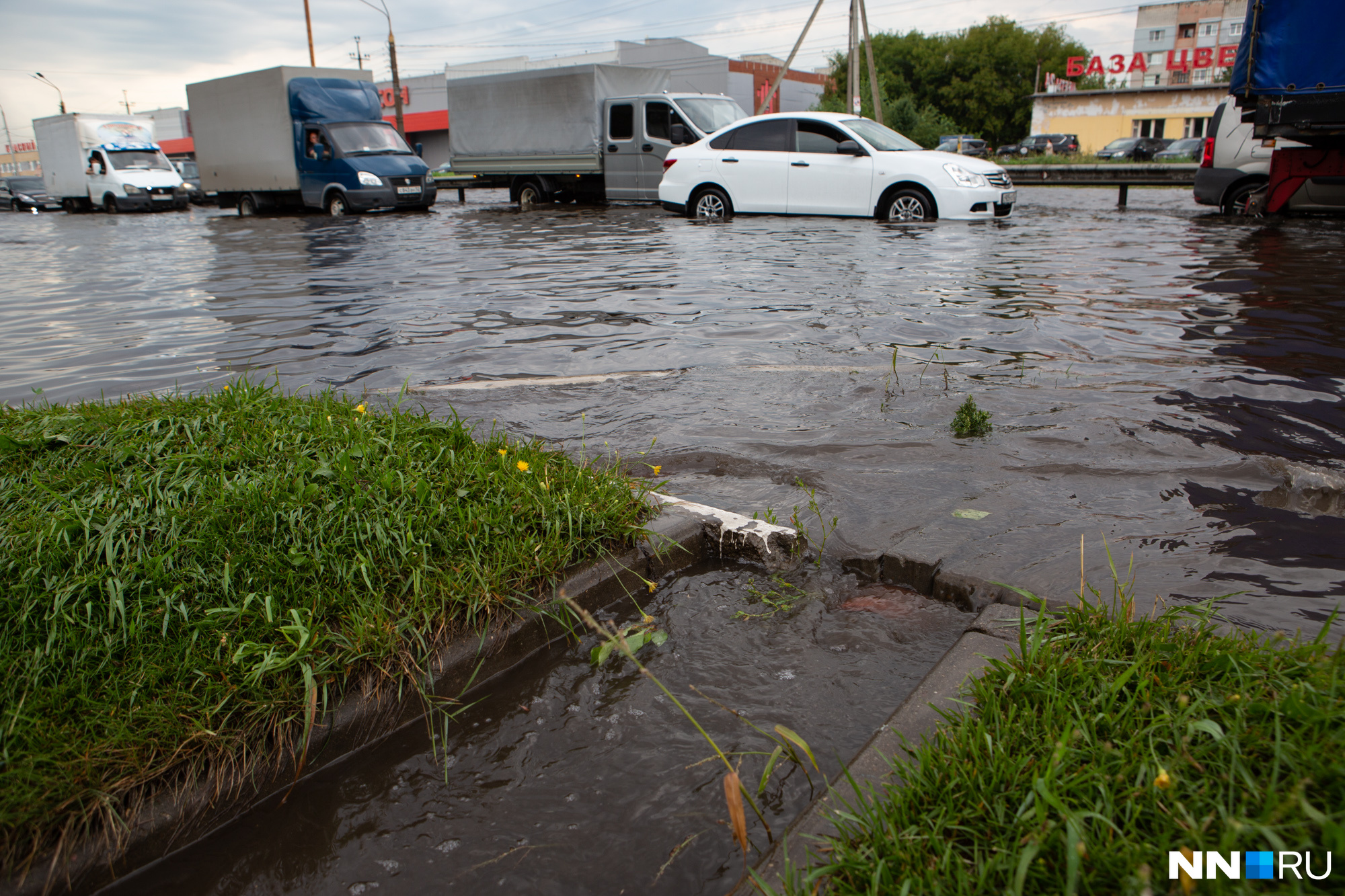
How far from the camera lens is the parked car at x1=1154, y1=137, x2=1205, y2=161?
36.6 meters

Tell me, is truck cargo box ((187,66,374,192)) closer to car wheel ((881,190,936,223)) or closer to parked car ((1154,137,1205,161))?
car wheel ((881,190,936,223))

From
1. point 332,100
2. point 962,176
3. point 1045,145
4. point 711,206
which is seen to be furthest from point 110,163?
point 1045,145

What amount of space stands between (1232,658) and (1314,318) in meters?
5.73

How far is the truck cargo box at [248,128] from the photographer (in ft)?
68.3

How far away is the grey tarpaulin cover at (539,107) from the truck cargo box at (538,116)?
2 cm

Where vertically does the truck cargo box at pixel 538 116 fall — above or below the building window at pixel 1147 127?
below

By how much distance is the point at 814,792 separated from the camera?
6.19 ft

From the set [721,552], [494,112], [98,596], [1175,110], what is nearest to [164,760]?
[98,596]

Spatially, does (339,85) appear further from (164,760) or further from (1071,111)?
(1071,111)

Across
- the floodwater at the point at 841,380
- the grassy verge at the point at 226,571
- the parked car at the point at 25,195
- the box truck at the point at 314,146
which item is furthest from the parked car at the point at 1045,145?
the grassy verge at the point at 226,571

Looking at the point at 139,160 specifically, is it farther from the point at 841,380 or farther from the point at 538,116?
the point at 841,380

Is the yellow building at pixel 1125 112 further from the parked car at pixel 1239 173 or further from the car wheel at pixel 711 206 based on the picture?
the car wheel at pixel 711 206

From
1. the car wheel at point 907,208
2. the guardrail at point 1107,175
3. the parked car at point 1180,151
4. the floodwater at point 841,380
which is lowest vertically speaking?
the floodwater at point 841,380

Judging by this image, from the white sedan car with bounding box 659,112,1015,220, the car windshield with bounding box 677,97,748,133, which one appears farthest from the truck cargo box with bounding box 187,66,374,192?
the white sedan car with bounding box 659,112,1015,220
